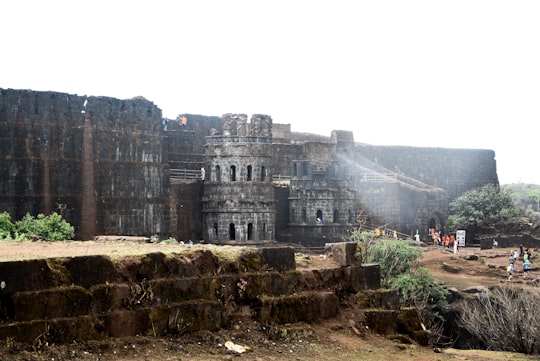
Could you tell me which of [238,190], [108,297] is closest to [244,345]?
[108,297]

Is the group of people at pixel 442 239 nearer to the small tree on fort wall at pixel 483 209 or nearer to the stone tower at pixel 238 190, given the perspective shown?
the small tree on fort wall at pixel 483 209

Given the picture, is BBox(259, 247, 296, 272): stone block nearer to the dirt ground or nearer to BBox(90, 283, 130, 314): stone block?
the dirt ground

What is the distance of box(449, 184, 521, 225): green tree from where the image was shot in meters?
45.3

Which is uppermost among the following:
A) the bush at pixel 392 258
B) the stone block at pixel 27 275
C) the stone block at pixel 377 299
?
the stone block at pixel 27 275

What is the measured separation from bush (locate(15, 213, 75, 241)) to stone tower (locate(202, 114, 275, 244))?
10.1m

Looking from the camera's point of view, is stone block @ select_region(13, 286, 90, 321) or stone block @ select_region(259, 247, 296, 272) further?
stone block @ select_region(259, 247, 296, 272)

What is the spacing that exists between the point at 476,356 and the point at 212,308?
4.99 m

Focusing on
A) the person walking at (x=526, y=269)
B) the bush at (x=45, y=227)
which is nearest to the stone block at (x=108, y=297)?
the bush at (x=45, y=227)

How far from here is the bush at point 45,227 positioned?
25969 mm

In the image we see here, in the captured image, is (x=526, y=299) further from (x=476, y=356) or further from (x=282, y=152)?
(x=282, y=152)

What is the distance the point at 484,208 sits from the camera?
46.4m

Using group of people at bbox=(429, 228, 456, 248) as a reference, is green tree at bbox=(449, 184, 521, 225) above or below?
above

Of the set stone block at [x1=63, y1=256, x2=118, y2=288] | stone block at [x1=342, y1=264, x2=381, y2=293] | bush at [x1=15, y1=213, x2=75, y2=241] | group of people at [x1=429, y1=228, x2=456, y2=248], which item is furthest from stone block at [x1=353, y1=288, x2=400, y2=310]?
group of people at [x1=429, y1=228, x2=456, y2=248]

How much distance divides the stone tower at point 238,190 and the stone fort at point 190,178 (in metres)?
0.05
